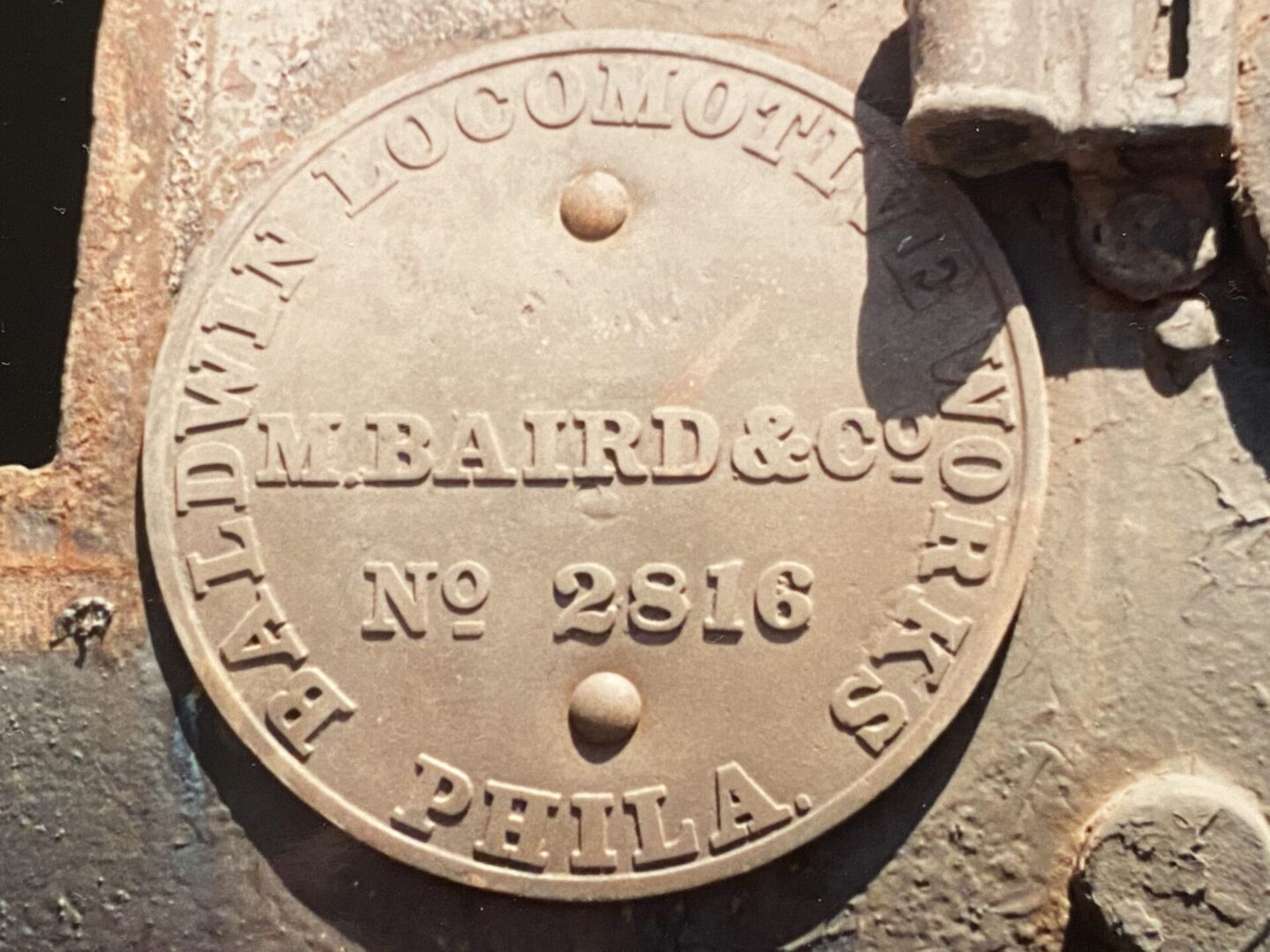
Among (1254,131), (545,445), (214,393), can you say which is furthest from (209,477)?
(1254,131)

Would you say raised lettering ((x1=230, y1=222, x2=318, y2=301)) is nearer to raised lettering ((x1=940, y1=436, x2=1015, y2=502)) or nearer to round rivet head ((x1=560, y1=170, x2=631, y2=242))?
round rivet head ((x1=560, y1=170, x2=631, y2=242))

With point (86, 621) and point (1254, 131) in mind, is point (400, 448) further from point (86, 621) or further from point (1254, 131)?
point (1254, 131)

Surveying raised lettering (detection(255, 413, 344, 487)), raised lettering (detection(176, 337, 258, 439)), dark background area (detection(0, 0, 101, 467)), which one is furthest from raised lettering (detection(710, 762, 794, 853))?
dark background area (detection(0, 0, 101, 467))

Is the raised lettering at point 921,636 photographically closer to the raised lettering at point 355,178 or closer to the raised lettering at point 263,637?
the raised lettering at point 263,637

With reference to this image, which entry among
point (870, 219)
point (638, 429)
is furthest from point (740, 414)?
point (870, 219)

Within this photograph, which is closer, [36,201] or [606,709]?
[606,709]

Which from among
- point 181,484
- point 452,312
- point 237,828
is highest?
point 452,312

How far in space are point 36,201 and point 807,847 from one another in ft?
5.17

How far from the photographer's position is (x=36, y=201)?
2.13 m

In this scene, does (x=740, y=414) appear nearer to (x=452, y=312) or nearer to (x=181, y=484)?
(x=452, y=312)

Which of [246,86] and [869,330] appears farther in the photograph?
[246,86]

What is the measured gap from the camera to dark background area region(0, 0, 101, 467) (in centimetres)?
206

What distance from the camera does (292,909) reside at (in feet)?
4.48

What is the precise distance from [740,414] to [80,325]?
71 centimetres
